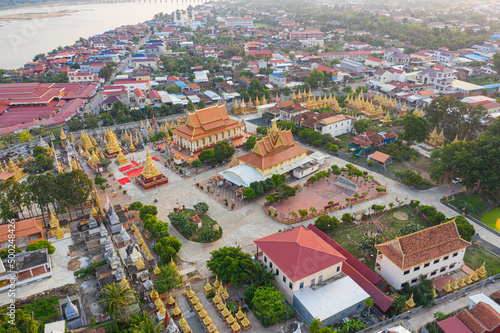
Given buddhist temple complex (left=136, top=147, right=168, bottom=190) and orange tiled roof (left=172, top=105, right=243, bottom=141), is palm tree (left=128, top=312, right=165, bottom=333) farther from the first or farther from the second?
orange tiled roof (left=172, top=105, right=243, bottom=141)

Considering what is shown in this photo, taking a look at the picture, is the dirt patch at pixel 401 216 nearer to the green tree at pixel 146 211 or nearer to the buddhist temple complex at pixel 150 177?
the green tree at pixel 146 211

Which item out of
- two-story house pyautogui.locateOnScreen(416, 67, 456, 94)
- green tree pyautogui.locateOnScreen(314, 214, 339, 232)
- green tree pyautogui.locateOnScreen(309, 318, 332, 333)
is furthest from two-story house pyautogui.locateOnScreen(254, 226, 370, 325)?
two-story house pyautogui.locateOnScreen(416, 67, 456, 94)

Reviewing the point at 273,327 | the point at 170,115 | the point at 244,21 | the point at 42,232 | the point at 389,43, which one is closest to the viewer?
the point at 273,327

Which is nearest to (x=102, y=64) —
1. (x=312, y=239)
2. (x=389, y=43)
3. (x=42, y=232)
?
(x=42, y=232)

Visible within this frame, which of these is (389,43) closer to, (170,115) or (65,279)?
(170,115)

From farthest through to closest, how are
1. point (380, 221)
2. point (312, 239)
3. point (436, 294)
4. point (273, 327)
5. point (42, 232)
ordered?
point (380, 221) < point (42, 232) < point (312, 239) < point (436, 294) < point (273, 327)

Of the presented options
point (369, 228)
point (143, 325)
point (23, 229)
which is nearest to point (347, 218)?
point (369, 228)

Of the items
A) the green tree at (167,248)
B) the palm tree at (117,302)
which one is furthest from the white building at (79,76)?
the palm tree at (117,302)

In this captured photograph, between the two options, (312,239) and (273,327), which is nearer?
(273,327)
